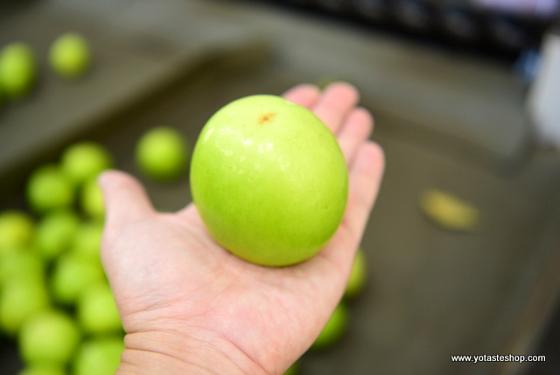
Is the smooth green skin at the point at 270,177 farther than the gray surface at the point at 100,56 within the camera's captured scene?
No

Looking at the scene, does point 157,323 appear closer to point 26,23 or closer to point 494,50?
point 494,50

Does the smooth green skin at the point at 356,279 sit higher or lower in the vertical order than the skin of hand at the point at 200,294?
lower

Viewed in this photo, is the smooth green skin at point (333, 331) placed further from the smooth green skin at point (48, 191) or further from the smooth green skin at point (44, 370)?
the smooth green skin at point (48, 191)

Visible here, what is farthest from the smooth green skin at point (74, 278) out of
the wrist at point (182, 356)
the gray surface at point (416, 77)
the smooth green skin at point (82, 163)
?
the gray surface at point (416, 77)

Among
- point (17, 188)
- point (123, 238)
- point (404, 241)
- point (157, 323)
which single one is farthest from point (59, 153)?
point (404, 241)

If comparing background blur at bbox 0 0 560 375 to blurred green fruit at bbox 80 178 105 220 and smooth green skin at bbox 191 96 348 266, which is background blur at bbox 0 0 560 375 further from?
smooth green skin at bbox 191 96 348 266

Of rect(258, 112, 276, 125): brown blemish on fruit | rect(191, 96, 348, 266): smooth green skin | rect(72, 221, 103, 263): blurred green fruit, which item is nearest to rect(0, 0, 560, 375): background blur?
rect(72, 221, 103, 263): blurred green fruit
